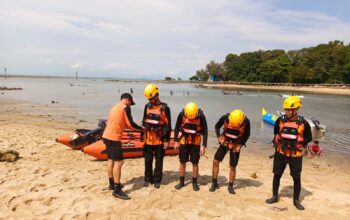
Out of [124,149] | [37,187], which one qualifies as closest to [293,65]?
[124,149]

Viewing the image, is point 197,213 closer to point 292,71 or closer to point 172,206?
point 172,206

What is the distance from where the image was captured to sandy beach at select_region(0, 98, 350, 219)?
19.9ft

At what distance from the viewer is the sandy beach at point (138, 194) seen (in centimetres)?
605

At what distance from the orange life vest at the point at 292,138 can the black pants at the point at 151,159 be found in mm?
2676

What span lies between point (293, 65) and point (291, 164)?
121 m

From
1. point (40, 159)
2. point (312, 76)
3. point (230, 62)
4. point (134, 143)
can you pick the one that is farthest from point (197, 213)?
point (230, 62)

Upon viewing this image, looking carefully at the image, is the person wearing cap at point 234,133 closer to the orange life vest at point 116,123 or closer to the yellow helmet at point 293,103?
the yellow helmet at point 293,103

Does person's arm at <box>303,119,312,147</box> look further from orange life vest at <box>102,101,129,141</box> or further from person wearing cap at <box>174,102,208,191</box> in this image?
orange life vest at <box>102,101,129,141</box>

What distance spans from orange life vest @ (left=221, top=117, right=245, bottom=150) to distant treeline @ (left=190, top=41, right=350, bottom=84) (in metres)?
105

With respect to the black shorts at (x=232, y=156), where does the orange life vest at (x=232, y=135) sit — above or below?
above

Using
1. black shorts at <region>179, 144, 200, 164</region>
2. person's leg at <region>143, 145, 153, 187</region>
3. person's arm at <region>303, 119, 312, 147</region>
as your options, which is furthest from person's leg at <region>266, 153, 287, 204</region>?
person's leg at <region>143, 145, 153, 187</region>

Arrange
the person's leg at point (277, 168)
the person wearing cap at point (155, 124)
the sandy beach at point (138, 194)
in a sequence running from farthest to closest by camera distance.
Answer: the person wearing cap at point (155, 124) → the person's leg at point (277, 168) → the sandy beach at point (138, 194)

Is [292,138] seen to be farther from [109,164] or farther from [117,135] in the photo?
[109,164]

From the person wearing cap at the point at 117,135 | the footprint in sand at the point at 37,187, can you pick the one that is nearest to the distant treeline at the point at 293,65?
the person wearing cap at the point at 117,135
